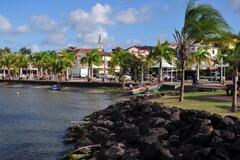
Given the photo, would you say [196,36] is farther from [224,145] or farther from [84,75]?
[84,75]

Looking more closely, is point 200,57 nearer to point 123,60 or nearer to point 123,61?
point 123,61

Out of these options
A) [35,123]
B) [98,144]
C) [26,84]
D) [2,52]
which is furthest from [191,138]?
[2,52]

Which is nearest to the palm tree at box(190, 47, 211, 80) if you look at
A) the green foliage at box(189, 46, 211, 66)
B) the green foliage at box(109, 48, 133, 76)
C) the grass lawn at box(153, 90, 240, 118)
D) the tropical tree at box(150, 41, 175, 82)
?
the green foliage at box(189, 46, 211, 66)

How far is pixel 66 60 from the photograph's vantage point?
421ft

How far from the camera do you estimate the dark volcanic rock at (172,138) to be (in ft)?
51.1

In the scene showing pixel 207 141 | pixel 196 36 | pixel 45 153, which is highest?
pixel 196 36

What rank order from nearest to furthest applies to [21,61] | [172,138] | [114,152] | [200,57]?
[114,152] < [172,138] < [200,57] < [21,61]

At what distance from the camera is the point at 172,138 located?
19.4m

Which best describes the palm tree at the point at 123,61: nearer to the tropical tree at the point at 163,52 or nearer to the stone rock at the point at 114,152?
the tropical tree at the point at 163,52

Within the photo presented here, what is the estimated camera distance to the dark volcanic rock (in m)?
15.6

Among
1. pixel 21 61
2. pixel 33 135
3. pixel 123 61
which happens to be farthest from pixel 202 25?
pixel 21 61

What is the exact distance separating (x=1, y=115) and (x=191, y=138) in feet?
91.8

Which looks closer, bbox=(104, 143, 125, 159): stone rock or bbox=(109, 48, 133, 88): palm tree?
bbox=(104, 143, 125, 159): stone rock

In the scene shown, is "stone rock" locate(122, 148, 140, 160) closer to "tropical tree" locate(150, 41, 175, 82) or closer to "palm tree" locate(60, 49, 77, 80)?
"tropical tree" locate(150, 41, 175, 82)
